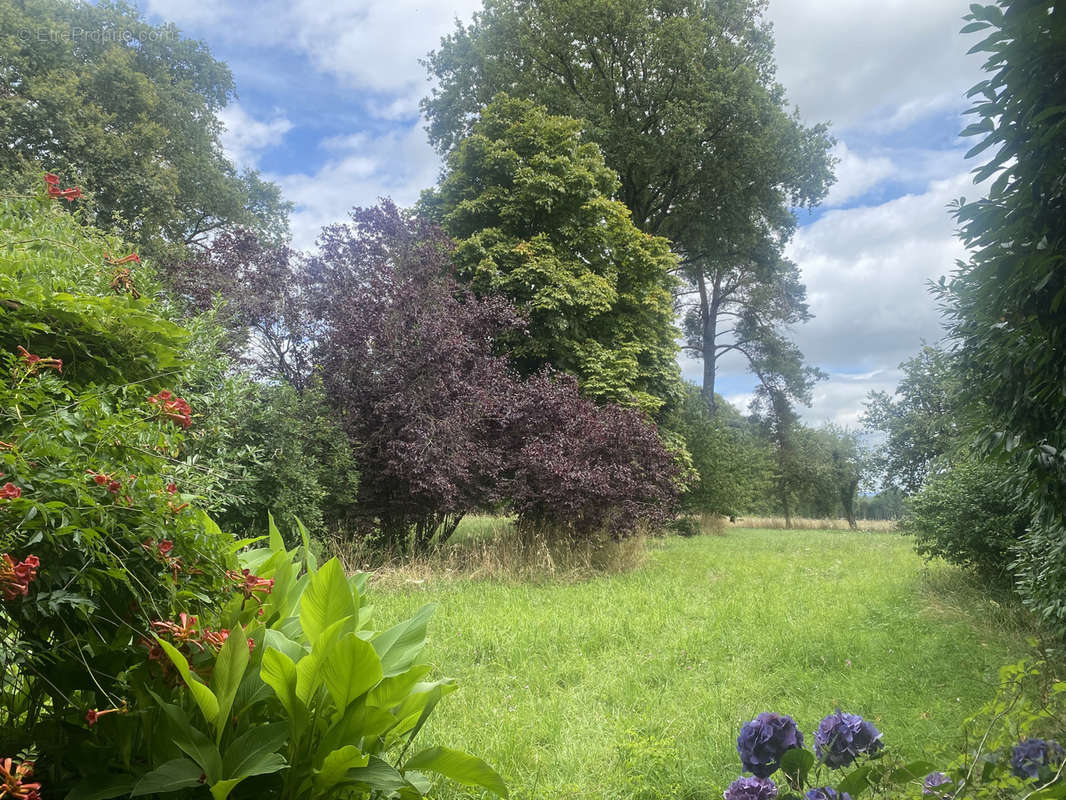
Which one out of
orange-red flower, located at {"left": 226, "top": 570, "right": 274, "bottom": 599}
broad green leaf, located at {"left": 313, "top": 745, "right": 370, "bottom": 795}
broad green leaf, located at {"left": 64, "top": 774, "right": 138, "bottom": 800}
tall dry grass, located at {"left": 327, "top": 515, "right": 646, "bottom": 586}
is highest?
orange-red flower, located at {"left": 226, "top": 570, "right": 274, "bottom": 599}

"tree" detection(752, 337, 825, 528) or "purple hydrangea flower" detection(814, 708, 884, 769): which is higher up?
"tree" detection(752, 337, 825, 528)

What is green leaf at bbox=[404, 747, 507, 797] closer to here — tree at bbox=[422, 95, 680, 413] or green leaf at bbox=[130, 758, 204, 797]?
green leaf at bbox=[130, 758, 204, 797]

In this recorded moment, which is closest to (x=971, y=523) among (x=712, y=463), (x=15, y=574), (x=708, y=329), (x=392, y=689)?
(x=392, y=689)

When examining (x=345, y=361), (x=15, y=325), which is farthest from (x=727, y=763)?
(x=345, y=361)

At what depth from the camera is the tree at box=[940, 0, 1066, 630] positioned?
239 centimetres

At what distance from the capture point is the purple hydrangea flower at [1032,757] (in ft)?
5.18

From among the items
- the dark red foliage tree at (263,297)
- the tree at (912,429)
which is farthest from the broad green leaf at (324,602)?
the tree at (912,429)

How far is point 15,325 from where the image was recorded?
5.94ft

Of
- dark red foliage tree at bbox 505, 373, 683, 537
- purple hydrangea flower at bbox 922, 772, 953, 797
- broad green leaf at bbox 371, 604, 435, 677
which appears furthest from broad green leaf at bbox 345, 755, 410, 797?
dark red foliage tree at bbox 505, 373, 683, 537

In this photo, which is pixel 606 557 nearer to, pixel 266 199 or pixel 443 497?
pixel 443 497

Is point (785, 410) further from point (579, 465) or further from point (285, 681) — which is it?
point (285, 681)

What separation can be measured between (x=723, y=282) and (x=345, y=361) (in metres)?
18.1

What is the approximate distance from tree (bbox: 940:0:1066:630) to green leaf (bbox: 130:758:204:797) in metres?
3.27

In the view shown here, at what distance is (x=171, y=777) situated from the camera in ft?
5.37
